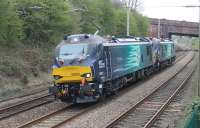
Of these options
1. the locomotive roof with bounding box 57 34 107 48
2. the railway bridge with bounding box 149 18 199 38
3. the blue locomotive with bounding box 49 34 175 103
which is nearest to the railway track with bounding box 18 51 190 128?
the blue locomotive with bounding box 49 34 175 103

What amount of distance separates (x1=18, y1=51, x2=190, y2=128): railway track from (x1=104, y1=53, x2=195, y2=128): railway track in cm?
171

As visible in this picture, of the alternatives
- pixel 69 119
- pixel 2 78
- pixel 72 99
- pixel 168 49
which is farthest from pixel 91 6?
pixel 69 119

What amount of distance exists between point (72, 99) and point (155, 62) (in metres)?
18.0

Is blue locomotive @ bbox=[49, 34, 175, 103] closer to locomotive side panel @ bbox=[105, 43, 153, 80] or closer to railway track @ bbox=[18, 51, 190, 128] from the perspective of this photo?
locomotive side panel @ bbox=[105, 43, 153, 80]

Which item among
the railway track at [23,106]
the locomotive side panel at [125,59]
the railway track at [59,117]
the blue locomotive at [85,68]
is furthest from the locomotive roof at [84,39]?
the railway track at [23,106]

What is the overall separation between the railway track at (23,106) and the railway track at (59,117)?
155 centimetres

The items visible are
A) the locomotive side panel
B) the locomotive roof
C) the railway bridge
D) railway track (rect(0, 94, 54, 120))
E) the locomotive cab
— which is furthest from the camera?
the railway bridge

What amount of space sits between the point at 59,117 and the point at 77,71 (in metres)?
2.43

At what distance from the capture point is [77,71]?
19.8 metres

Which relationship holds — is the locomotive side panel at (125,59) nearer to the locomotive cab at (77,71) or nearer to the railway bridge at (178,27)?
the locomotive cab at (77,71)

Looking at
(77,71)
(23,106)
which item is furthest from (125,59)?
(23,106)

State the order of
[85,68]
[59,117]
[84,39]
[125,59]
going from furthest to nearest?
[125,59] < [84,39] < [85,68] < [59,117]

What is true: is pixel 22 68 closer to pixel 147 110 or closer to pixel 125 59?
pixel 125 59

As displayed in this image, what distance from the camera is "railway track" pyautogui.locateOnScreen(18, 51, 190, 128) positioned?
53.9ft
